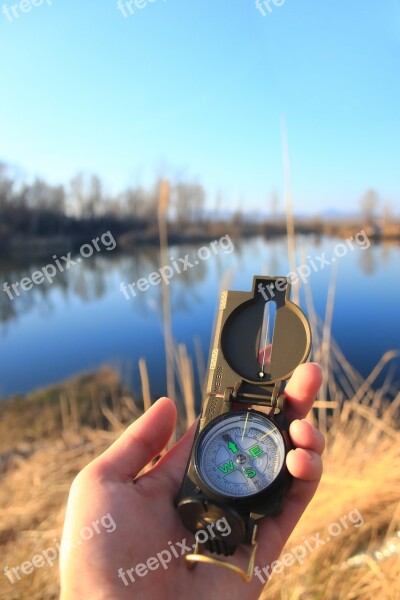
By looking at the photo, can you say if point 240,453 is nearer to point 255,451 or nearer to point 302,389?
point 255,451

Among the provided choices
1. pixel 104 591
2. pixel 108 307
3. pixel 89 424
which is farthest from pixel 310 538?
pixel 108 307

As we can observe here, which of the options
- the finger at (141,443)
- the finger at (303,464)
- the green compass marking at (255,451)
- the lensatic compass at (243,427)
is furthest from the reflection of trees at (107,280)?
the finger at (303,464)

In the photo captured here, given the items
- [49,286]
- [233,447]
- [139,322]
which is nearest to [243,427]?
[233,447]

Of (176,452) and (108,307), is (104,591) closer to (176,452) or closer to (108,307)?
(176,452)

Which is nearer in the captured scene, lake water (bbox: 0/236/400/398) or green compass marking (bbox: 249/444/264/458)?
green compass marking (bbox: 249/444/264/458)

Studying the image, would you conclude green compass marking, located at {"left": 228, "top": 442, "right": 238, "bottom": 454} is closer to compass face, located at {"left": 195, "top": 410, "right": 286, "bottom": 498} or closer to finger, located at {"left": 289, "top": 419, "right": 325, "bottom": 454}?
compass face, located at {"left": 195, "top": 410, "right": 286, "bottom": 498}

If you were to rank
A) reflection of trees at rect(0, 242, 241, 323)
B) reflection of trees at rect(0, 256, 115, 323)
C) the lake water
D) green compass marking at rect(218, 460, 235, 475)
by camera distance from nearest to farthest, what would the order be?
green compass marking at rect(218, 460, 235, 475), the lake water, reflection of trees at rect(0, 242, 241, 323), reflection of trees at rect(0, 256, 115, 323)

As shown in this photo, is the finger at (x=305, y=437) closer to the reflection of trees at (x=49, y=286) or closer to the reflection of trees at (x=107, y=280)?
the reflection of trees at (x=107, y=280)

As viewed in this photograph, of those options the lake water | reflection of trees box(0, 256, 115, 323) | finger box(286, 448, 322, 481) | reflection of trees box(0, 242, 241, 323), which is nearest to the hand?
finger box(286, 448, 322, 481)
